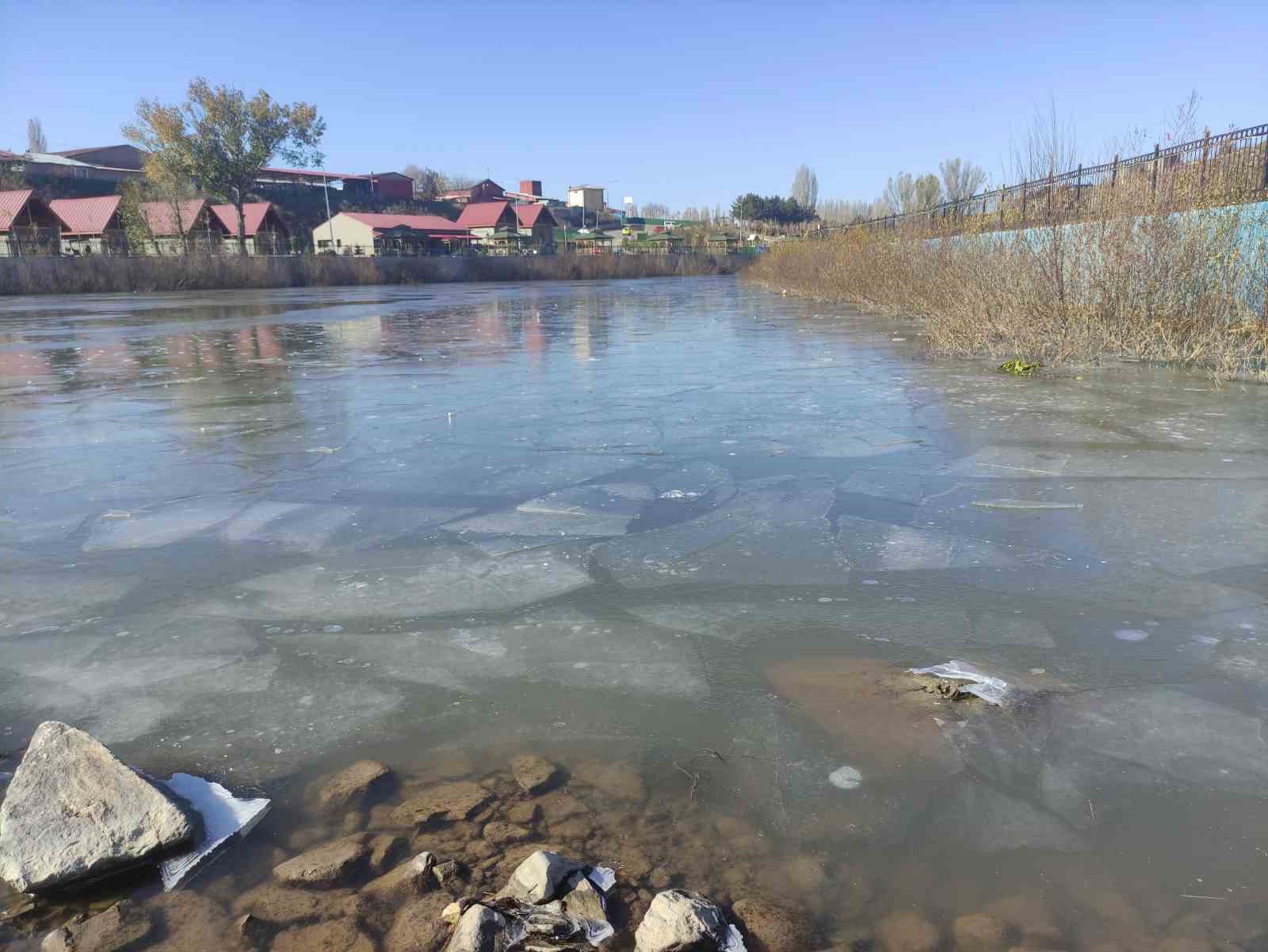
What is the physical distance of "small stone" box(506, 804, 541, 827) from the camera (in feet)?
7.32

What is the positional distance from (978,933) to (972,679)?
1.10 m

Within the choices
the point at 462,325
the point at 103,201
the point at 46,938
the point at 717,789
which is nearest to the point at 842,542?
the point at 717,789

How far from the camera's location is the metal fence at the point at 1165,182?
903cm

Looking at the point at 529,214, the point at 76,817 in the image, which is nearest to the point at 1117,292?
the point at 76,817

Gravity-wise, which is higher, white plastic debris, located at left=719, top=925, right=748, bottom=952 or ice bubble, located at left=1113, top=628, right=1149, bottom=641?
ice bubble, located at left=1113, top=628, right=1149, bottom=641

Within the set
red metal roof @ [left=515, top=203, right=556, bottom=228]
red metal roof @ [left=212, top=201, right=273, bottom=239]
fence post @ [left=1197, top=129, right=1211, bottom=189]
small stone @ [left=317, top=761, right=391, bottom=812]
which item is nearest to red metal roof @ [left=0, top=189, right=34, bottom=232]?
red metal roof @ [left=212, top=201, right=273, bottom=239]

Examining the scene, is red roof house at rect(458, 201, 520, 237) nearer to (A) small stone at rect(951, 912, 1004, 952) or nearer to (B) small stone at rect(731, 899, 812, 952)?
(B) small stone at rect(731, 899, 812, 952)

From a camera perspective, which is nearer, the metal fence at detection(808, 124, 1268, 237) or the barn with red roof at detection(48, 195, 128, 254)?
the metal fence at detection(808, 124, 1268, 237)

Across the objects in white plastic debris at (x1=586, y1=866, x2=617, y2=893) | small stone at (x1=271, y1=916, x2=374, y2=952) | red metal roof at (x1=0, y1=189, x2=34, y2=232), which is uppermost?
red metal roof at (x1=0, y1=189, x2=34, y2=232)

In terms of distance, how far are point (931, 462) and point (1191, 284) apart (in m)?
5.65

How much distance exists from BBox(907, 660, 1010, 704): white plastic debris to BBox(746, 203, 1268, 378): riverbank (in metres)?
7.34

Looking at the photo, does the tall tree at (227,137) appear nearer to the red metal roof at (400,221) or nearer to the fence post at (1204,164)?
the red metal roof at (400,221)

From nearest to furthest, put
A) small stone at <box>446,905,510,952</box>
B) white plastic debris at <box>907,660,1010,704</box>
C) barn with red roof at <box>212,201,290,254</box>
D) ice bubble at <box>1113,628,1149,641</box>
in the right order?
small stone at <box>446,905,510,952</box> < white plastic debris at <box>907,660,1010,704</box> < ice bubble at <box>1113,628,1149,641</box> < barn with red roof at <box>212,201,290,254</box>

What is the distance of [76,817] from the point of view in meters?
2.07
